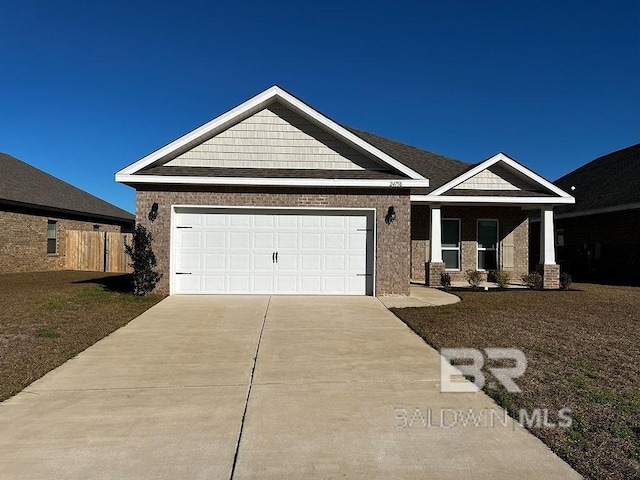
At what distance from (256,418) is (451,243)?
43.3 ft

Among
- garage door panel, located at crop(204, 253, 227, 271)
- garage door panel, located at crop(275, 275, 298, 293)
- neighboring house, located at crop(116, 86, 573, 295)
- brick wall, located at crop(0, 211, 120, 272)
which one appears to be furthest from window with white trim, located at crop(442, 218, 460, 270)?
brick wall, located at crop(0, 211, 120, 272)

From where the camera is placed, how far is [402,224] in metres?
11.6

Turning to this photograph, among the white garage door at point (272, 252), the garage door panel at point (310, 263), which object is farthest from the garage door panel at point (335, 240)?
the garage door panel at point (310, 263)

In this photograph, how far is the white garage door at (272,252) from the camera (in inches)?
455

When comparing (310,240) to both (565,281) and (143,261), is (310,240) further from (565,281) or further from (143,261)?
(565,281)

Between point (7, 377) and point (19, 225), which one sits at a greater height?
point (19, 225)

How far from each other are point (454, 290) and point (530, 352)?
23.4 feet

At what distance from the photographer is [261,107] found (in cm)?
1180

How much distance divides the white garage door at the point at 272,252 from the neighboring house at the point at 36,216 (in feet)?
36.9

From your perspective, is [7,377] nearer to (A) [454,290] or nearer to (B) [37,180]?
(A) [454,290]

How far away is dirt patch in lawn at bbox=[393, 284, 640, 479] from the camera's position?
3.50 m

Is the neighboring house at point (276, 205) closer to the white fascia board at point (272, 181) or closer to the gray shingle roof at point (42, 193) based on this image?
the white fascia board at point (272, 181)

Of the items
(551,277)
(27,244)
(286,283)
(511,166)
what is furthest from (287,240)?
(27,244)

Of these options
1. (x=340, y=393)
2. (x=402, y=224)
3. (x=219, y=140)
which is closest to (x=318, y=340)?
(x=340, y=393)
